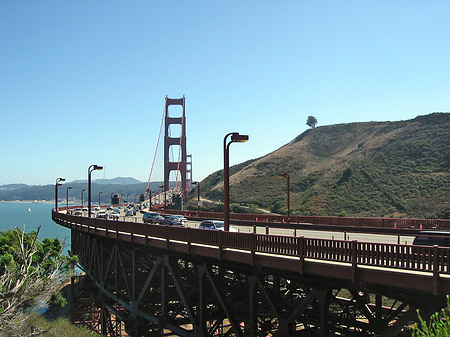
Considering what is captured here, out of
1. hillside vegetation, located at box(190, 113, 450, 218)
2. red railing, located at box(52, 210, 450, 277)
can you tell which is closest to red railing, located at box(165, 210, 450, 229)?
red railing, located at box(52, 210, 450, 277)

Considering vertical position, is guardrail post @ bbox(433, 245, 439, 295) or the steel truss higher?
guardrail post @ bbox(433, 245, 439, 295)

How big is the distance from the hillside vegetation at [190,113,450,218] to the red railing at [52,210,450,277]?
50.4 meters

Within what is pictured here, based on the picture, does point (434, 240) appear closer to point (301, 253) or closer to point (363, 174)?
point (301, 253)

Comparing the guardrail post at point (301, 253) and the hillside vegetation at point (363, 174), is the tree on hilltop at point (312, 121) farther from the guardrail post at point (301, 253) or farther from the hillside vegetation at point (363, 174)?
the guardrail post at point (301, 253)

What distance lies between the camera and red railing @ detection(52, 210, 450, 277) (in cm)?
1123

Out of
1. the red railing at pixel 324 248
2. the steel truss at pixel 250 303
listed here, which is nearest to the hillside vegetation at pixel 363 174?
the steel truss at pixel 250 303

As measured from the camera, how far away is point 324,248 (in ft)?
43.8

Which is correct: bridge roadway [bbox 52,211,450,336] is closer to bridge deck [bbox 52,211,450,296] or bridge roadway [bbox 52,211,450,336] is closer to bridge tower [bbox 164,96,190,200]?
bridge deck [bbox 52,211,450,296]

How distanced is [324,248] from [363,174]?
268ft

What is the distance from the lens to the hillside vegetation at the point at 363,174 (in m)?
72.8

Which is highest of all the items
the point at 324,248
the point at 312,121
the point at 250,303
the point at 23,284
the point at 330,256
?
the point at 312,121

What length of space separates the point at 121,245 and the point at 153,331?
5.51 m

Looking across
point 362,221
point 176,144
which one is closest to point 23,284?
point 362,221

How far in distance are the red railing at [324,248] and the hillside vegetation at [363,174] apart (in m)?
50.4
